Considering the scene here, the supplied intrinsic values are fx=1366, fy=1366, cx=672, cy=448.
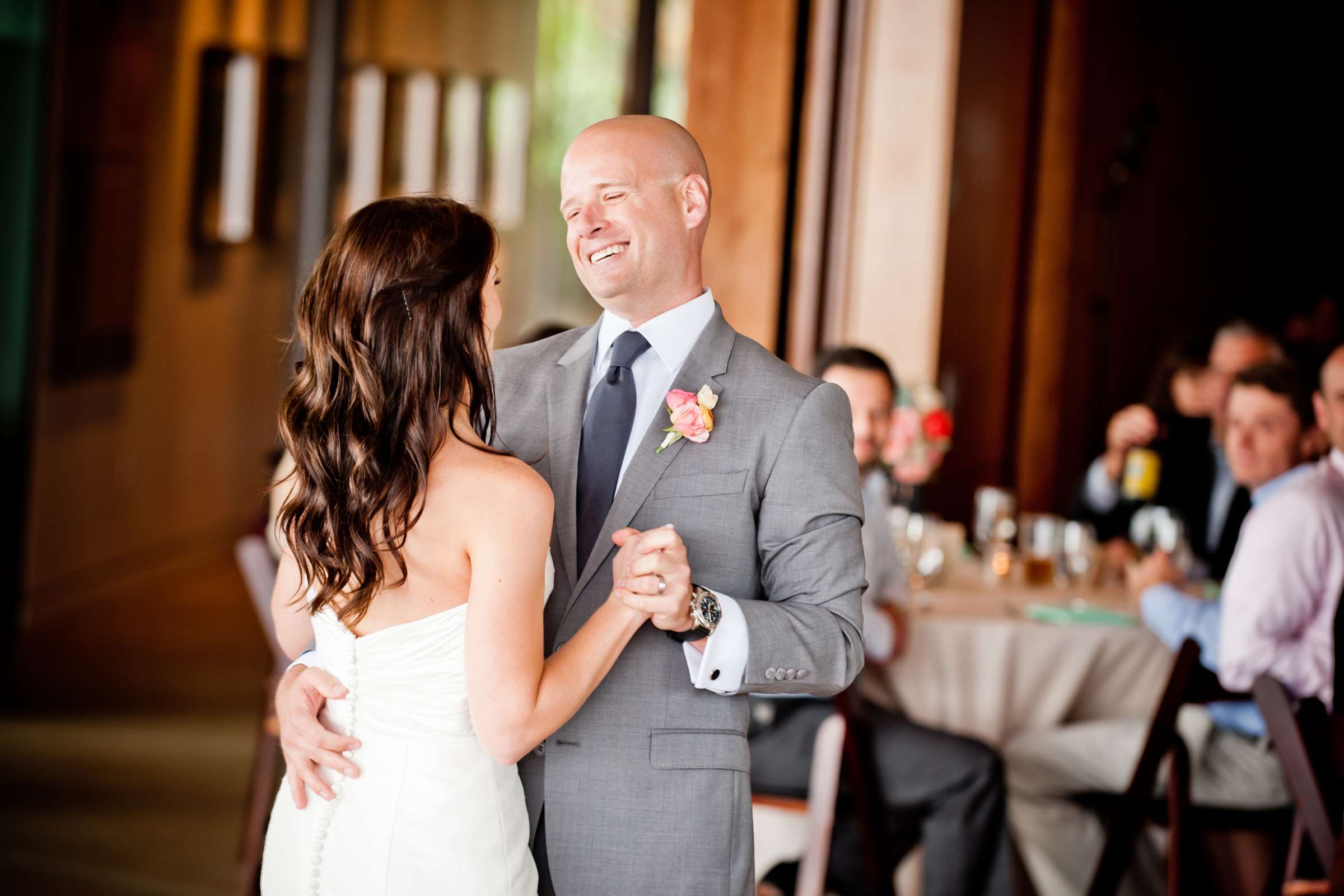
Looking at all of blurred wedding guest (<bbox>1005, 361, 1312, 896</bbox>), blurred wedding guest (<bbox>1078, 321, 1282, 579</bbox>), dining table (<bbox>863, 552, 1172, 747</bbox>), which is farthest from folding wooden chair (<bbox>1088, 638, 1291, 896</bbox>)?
blurred wedding guest (<bbox>1078, 321, 1282, 579</bbox>)

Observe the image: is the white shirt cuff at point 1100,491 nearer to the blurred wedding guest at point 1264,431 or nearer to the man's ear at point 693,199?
the blurred wedding guest at point 1264,431

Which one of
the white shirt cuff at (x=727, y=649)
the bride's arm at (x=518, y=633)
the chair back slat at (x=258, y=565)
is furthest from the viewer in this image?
the chair back slat at (x=258, y=565)

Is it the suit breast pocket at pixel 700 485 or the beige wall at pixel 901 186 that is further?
the beige wall at pixel 901 186

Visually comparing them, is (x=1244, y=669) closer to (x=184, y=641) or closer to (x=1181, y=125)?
(x=184, y=641)

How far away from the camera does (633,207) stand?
5.64 feet

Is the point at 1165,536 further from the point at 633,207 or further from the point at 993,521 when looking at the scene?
the point at 633,207

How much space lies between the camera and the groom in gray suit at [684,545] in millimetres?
1685

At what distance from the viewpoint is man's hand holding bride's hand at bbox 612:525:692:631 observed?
151 centimetres

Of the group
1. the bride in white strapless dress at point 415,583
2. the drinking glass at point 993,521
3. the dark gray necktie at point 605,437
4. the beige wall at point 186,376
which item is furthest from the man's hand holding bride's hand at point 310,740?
the beige wall at point 186,376

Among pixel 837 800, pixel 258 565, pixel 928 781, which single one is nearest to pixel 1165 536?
pixel 928 781

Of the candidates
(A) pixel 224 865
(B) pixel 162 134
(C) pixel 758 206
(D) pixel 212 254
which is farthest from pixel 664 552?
(D) pixel 212 254

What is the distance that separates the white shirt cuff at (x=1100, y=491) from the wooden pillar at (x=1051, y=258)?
10.6ft

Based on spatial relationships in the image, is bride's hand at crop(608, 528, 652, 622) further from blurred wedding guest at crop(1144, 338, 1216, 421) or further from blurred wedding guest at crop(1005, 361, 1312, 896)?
blurred wedding guest at crop(1144, 338, 1216, 421)

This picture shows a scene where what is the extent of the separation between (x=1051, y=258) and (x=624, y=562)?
7.08 m
